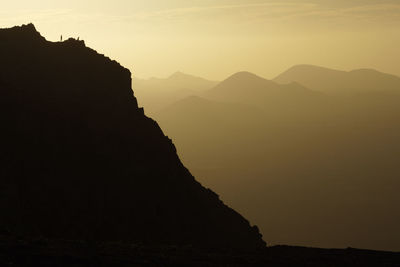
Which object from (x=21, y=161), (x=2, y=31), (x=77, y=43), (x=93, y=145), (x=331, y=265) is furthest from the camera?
(x=77, y=43)

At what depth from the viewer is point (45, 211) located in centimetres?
5091

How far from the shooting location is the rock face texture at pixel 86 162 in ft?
172

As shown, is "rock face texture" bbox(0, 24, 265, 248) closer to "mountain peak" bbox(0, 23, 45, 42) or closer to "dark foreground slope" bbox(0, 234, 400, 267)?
"mountain peak" bbox(0, 23, 45, 42)

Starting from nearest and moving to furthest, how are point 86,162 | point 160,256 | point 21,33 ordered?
1. point 160,256
2. point 86,162
3. point 21,33

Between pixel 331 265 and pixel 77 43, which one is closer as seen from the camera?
pixel 331 265

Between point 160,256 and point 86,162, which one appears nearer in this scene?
point 160,256

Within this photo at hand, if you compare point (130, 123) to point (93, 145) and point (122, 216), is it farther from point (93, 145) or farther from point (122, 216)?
point (122, 216)

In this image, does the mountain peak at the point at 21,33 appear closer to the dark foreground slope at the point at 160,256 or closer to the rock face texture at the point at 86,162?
the rock face texture at the point at 86,162

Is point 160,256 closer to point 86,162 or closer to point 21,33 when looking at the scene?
point 86,162

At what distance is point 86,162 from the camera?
195 feet

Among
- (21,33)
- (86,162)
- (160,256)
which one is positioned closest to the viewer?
(160,256)

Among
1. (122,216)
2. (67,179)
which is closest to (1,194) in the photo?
(67,179)

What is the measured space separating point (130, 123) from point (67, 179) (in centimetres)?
1550

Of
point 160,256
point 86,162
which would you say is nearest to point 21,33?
point 86,162
